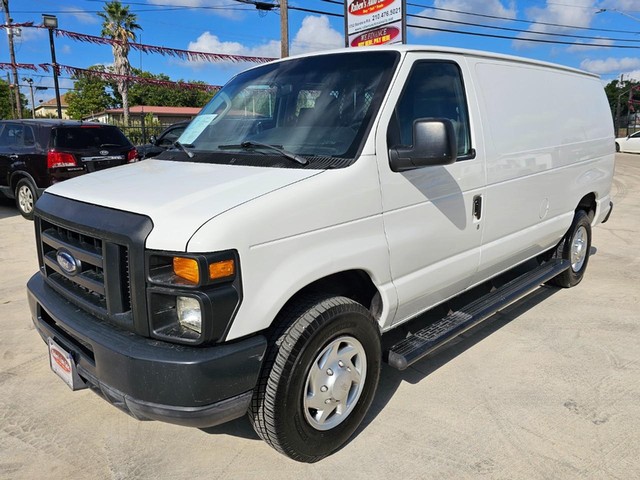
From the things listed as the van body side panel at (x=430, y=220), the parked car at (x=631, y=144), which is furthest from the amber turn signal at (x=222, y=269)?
the parked car at (x=631, y=144)

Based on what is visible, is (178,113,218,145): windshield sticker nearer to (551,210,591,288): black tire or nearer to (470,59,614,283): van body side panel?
(470,59,614,283): van body side panel

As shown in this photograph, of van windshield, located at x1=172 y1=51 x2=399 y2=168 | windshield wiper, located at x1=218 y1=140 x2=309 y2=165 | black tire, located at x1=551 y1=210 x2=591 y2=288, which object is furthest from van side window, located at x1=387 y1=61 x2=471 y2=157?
black tire, located at x1=551 y1=210 x2=591 y2=288

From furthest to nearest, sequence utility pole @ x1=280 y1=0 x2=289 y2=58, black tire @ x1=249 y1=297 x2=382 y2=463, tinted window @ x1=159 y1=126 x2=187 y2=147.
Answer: utility pole @ x1=280 y1=0 x2=289 y2=58, tinted window @ x1=159 y1=126 x2=187 y2=147, black tire @ x1=249 y1=297 x2=382 y2=463

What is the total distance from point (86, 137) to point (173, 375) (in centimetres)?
838

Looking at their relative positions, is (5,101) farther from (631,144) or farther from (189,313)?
(189,313)

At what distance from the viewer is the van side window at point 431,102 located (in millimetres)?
2947

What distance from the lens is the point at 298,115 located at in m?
3.14

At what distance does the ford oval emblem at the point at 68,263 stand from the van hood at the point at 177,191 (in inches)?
11.4

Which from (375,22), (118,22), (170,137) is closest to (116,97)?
(118,22)

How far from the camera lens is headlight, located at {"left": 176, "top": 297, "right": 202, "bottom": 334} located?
7.04ft

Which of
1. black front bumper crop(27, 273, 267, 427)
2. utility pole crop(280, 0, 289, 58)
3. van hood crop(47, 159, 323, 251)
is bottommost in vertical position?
black front bumper crop(27, 273, 267, 427)

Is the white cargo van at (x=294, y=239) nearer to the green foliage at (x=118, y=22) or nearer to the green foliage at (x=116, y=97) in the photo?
the green foliage at (x=118, y=22)

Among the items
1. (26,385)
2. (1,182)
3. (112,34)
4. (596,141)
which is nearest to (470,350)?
(596,141)

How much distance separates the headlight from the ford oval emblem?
2.34 ft
